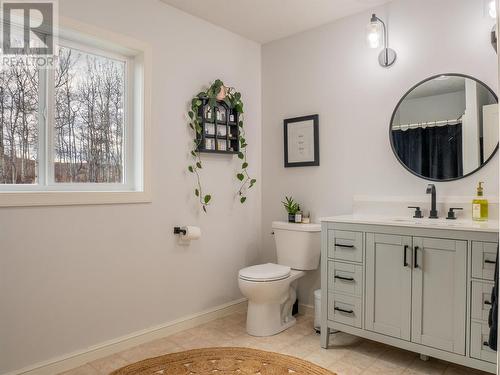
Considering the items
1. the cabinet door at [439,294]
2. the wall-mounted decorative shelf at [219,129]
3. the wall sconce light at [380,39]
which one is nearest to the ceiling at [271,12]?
the wall sconce light at [380,39]

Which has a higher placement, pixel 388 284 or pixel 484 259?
pixel 484 259

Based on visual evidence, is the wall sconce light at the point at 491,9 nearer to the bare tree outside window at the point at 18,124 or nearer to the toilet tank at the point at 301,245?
the toilet tank at the point at 301,245

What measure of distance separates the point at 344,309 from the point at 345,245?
1.39 ft

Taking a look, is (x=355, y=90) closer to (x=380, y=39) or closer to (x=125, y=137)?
(x=380, y=39)

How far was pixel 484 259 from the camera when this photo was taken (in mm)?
1921

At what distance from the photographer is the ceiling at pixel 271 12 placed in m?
2.75

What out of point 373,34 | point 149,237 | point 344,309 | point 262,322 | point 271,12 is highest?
point 271,12

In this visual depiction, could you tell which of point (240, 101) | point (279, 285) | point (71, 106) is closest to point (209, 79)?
point (240, 101)

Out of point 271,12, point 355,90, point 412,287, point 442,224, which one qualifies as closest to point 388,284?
point 412,287

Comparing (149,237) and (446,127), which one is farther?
(149,237)

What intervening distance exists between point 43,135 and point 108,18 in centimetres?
87

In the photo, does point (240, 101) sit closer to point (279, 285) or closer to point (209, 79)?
point (209, 79)

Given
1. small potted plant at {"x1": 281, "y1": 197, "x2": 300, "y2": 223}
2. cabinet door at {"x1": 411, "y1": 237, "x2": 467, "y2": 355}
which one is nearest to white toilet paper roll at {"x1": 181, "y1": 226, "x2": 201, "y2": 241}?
small potted plant at {"x1": 281, "y1": 197, "x2": 300, "y2": 223}

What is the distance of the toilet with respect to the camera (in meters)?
2.68
